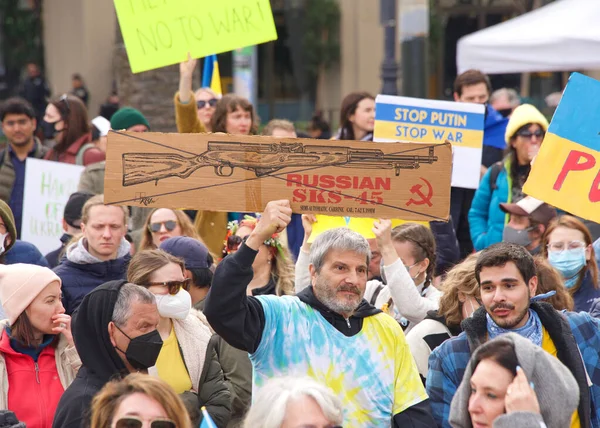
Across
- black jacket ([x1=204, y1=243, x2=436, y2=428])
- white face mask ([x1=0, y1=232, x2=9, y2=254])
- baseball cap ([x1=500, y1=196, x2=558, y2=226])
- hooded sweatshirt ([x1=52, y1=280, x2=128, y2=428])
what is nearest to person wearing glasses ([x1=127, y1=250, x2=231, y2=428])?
hooded sweatshirt ([x1=52, y1=280, x2=128, y2=428])

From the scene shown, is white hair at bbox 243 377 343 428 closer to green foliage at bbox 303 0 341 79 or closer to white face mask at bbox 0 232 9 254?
white face mask at bbox 0 232 9 254

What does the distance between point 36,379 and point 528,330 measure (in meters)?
2.06

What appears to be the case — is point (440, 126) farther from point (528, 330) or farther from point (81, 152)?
point (528, 330)

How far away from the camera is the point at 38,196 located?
27.6 feet

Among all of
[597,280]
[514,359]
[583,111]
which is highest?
[583,111]

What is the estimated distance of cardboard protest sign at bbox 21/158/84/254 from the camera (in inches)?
329

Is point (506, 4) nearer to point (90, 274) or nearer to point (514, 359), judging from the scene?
point (90, 274)

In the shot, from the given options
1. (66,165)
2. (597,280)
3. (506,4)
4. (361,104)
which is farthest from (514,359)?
(506,4)

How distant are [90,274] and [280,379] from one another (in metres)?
2.45

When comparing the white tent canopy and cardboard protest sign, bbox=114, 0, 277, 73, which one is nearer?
cardboard protest sign, bbox=114, 0, 277, 73

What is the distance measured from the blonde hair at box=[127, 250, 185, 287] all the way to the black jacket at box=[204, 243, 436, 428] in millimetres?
792

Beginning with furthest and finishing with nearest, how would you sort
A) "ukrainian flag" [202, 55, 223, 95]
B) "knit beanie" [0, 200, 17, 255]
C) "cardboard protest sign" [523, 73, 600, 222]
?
"ukrainian flag" [202, 55, 223, 95] < "knit beanie" [0, 200, 17, 255] < "cardboard protest sign" [523, 73, 600, 222]

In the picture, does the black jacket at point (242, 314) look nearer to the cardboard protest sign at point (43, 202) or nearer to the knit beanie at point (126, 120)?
the cardboard protest sign at point (43, 202)

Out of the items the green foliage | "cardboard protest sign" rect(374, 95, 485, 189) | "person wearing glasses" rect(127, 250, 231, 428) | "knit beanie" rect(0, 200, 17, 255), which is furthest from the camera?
the green foliage
